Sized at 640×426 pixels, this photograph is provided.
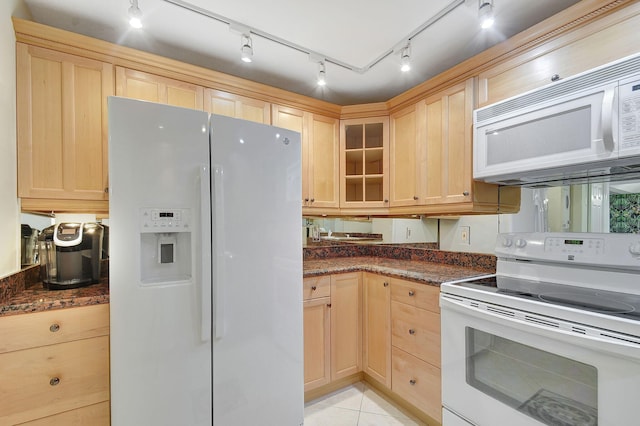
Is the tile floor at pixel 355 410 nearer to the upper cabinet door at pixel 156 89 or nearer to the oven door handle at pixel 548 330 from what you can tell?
the oven door handle at pixel 548 330

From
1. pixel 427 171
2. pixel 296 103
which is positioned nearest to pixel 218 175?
pixel 296 103

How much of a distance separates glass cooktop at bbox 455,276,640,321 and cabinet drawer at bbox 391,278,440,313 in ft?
0.69

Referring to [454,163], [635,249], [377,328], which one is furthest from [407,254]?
[635,249]

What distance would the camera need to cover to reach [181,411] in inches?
50.4

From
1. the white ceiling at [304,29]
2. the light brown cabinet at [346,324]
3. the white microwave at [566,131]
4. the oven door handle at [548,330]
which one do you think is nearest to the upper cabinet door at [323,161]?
the white ceiling at [304,29]

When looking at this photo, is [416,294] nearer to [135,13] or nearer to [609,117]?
[609,117]

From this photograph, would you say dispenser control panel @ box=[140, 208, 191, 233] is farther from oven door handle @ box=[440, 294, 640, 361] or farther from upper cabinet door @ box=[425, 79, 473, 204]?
upper cabinet door @ box=[425, 79, 473, 204]

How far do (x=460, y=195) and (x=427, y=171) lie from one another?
0.34 m

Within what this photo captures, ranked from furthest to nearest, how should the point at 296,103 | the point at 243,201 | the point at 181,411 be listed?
1. the point at 296,103
2. the point at 243,201
3. the point at 181,411

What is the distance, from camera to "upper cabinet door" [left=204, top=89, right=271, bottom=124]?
1.97 meters

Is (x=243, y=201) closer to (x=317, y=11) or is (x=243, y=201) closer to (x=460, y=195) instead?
(x=317, y=11)

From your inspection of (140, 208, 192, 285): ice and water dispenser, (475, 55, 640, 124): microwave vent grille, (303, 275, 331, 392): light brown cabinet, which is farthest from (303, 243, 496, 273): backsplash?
(140, 208, 192, 285): ice and water dispenser

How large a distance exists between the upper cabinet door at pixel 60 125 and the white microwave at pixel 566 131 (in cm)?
228

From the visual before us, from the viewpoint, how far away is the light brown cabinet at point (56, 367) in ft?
3.79
